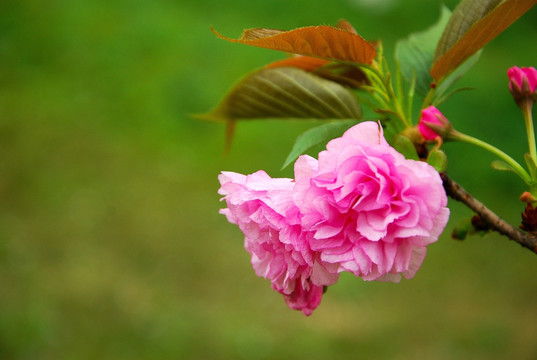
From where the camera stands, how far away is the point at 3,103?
3.07m

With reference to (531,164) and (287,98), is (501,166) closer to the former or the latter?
(531,164)

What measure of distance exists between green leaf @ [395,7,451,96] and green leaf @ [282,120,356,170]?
0.15 metres

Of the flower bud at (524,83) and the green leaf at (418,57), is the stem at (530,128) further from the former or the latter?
the green leaf at (418,57)

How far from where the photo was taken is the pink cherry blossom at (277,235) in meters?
0.46

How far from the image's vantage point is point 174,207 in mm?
2676

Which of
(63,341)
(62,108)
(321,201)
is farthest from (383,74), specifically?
(62,108)

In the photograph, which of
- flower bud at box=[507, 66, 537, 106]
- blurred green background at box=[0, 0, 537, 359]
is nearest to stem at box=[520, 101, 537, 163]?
flower bud at box=[507, 66, 537, 106]

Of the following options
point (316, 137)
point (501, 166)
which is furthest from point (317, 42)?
point (501, 166)

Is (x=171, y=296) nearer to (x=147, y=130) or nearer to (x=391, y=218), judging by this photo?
(x=147, y=130)

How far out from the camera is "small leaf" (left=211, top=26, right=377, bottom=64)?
1.58ft

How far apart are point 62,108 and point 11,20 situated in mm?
834

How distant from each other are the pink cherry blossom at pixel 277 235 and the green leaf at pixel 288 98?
16 cm

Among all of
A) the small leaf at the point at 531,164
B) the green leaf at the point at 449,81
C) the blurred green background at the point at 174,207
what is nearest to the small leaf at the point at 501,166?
the small leaf at the point at 531,164

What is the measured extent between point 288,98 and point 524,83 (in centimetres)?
25
